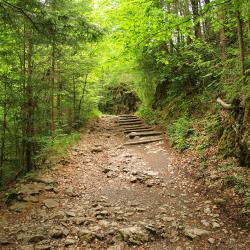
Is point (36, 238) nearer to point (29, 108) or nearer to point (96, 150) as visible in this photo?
point (29, 108)

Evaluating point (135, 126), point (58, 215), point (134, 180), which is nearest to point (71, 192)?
point (58, 215)

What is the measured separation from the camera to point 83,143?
11.9m

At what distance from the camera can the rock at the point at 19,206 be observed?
19.2 ft

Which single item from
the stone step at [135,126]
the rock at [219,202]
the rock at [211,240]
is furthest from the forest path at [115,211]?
the stone step at [135,126]

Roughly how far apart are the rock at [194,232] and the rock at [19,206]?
379cm

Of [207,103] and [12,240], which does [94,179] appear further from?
[207,103]

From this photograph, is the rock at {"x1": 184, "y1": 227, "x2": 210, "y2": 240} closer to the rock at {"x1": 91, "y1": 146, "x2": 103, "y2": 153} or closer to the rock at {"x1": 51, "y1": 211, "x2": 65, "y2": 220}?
the rock at {"x1": 51, "y1": 211, "x2": 65, "y2": 220}

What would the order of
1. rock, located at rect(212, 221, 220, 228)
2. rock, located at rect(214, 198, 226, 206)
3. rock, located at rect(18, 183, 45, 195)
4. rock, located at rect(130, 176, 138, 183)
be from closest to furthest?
rock, located at rect(212, 221, 220, 228), rock, located at rect(214, 198, 226, 206), rock, located at rect(18, 183, 45, 195), rock, located at rect(130, 176, 138, 183)

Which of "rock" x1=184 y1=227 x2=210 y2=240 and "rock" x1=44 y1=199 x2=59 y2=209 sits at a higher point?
"rock" x1=44 y1=199 x2=59 y2=209

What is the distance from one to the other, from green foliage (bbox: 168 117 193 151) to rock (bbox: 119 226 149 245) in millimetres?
5260

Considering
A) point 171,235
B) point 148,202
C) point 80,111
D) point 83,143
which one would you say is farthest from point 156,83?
point 171,235

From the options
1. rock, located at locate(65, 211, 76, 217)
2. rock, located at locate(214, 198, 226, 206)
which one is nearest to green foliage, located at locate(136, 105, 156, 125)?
rock, located at locate(214, 198, 226, 206)

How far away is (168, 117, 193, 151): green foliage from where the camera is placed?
9.82 meters

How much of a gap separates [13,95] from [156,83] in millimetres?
10475
